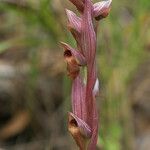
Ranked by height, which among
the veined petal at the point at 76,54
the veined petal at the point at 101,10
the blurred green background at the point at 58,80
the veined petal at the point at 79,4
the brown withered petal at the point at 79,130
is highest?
the veined petal at the point at 79,4

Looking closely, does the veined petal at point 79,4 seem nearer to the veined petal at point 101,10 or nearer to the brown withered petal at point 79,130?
the veined petal at point 101,10

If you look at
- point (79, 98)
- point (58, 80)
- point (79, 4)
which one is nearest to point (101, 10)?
point (79, 4)

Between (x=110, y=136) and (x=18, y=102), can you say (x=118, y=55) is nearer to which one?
(x=110, y=136)

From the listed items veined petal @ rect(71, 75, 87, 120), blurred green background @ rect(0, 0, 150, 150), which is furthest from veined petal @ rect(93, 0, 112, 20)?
blurred green background @ rect(0, 0, 150, 150)

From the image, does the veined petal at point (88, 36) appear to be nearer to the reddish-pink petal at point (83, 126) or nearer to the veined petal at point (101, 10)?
the veined petal at point (101, 10)

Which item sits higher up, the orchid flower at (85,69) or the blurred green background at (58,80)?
the orchid flower at (85,69)

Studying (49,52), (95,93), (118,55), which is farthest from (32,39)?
(95,93)

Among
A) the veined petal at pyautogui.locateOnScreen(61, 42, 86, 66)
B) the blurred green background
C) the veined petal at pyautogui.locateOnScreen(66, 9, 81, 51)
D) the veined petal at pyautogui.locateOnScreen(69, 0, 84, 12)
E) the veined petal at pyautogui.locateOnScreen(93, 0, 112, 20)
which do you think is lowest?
the blurred green background

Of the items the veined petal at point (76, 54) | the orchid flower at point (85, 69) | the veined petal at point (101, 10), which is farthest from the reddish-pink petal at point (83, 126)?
the veined petal at point (101, 10)

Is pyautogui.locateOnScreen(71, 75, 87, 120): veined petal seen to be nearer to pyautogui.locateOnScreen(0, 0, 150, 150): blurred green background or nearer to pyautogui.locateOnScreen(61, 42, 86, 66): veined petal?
pyautogui.locateOnScreen(61, 42, 86, 66): veined petal

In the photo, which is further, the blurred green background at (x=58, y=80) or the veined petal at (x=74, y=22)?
the blurred green background at (x=58, y=80)
